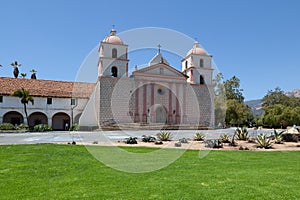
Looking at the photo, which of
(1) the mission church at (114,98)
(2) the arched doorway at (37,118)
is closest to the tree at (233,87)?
(1) the mission church at (114,98)

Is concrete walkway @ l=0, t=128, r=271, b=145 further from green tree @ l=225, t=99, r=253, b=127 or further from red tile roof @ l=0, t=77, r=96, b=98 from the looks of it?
green tree @ l=225, t=99, r=253, b=127

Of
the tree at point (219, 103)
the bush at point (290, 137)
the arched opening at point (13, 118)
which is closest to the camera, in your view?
the bush at point (290, 137)

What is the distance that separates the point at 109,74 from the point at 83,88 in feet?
21.2

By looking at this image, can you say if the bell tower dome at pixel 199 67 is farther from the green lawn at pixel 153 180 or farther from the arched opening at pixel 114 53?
the green lawn at pixel 153 180

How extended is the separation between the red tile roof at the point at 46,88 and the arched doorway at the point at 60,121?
3.12 m

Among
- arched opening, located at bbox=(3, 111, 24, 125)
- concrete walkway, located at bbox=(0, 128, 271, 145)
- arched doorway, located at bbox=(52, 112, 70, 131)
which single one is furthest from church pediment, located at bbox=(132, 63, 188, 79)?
arched opening, located at bbox=(3, 111, 24, 125)

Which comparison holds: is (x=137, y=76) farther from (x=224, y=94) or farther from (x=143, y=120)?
→ (x=224, y=94)

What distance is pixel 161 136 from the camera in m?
15.5

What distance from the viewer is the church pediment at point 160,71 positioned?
112 feet

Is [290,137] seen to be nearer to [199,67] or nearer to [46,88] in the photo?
[199,67]

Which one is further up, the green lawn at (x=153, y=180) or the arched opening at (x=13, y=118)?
the arched opening at (x=13, y=118)

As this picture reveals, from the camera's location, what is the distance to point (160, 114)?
3466 centimetres

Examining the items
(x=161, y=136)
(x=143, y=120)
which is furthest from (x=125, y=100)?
(x=161, y=136)

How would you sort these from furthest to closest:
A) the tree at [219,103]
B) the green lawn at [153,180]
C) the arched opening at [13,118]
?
the tree at [219,103] → the arched opening at [13,118] → the green lawn at [153,180]
